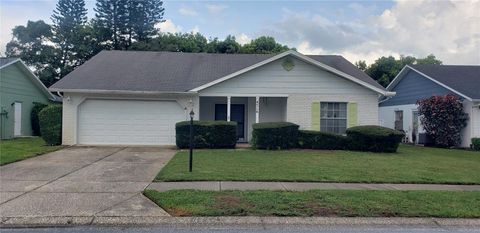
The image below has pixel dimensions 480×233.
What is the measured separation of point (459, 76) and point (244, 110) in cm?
1247

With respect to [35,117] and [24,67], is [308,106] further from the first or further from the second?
[35,117]

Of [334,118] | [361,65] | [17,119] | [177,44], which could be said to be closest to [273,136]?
[334,118]

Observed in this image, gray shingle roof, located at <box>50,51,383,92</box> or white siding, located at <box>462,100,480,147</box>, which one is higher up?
gray shingle roof, located at <box>50,51,383,92</box>

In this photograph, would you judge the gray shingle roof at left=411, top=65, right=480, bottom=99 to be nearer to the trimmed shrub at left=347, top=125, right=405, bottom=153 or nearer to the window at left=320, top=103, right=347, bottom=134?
the trimmed shrub at left=347, top=125, right=405, bottom=153

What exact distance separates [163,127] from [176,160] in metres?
6.03

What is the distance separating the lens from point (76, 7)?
47500 millimetres

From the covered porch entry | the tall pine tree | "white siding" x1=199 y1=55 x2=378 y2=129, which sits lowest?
the covered porch entry

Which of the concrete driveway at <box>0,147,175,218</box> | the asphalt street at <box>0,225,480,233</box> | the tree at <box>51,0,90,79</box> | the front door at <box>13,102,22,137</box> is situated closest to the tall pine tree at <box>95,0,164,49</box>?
the tree at <box>51,0,90,79</box>

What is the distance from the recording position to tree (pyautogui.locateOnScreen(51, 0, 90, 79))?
1690 inches

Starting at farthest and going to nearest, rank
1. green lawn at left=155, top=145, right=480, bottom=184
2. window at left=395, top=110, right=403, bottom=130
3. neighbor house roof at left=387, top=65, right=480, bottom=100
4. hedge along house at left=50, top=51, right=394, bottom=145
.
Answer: window at left=395, top=110, right=403, bottom=130
neighbor house roof at left=387, top=65, right=480, bottom=100
hedge along house at left=50, top=51, right=394, bottom=145
green lawn at left=155, top=145, right=480, bottom=184

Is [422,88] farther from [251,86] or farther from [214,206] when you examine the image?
[214,206]

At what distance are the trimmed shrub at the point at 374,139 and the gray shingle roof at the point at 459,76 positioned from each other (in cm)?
625

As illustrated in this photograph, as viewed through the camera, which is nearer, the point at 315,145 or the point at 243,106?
the point at 315,145

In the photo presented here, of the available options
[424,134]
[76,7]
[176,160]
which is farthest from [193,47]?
[176,160]
